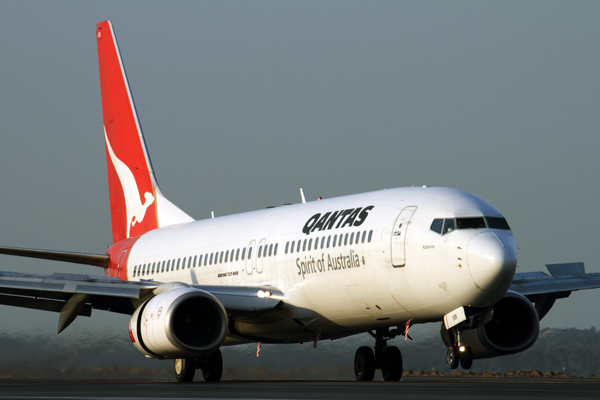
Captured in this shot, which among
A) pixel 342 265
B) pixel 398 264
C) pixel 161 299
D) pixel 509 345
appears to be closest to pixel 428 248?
pixel 398 264

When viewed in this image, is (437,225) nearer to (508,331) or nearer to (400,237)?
(400,237)

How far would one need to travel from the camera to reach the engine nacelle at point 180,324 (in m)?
18.1

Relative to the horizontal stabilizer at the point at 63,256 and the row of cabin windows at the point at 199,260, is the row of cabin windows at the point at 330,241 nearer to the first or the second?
the row of cabin windows at the point at 199,260

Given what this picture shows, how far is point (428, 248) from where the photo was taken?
16719 mm

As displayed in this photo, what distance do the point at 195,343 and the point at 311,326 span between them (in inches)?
108

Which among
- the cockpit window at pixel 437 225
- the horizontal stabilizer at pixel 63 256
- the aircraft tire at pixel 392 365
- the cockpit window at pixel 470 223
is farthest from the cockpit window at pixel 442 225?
the horizontal stabilizer at pixel 63 256

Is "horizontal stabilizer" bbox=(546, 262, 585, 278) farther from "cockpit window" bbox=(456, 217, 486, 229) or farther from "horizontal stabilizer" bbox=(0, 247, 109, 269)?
"horizontal stabilizer" bbox=(0, 247, 109, 269)

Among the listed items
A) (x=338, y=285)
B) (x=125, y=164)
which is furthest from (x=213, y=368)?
(x=125, y=164)

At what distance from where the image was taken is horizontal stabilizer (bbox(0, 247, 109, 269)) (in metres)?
24.3

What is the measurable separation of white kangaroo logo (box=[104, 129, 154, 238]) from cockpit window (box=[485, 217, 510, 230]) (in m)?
14.6

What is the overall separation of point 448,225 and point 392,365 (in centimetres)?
511

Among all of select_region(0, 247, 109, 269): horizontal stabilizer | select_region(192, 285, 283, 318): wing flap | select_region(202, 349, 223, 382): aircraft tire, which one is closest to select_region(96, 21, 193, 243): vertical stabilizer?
select_region(0, 247, 109, 269): horizontal stabilizer

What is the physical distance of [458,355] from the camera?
16.6 meters

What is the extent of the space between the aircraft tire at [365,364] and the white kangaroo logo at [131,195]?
10.6 meters
